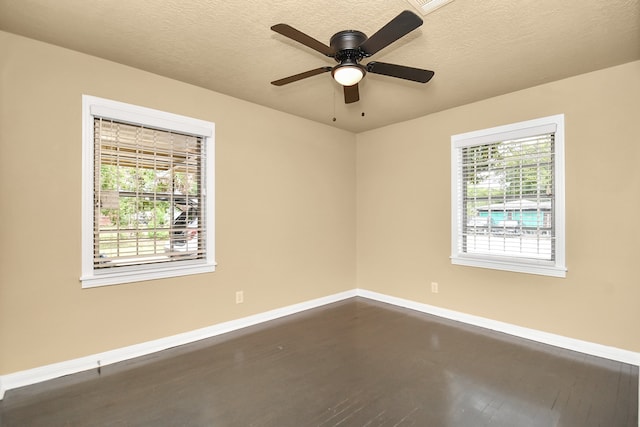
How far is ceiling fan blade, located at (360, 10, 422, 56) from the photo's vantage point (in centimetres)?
160

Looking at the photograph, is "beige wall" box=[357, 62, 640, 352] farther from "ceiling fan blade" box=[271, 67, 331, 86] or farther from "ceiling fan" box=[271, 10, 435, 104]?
"ceiling fan blade" box=[271, 67, 331, 86]

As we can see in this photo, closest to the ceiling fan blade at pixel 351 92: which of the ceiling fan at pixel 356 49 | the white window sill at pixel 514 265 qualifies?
the ceiling fan at pixel 356 49

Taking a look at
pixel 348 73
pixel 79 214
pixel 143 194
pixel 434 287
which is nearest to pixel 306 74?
pixel 348 73

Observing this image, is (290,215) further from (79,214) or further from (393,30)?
(393,30)

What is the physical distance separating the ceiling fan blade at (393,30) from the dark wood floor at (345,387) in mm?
2316

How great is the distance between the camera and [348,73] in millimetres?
2070

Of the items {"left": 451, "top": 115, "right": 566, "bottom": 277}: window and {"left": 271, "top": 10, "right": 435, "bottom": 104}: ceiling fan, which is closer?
{"left": 271, "top": 10, "right": 435, "bottom": 104}: ceiling fan

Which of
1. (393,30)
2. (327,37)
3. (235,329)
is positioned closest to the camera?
(393,30)

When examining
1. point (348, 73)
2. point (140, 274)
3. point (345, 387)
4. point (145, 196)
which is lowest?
point (345, 387)

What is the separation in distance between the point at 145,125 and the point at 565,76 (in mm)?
3977

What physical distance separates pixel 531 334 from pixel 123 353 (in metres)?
3.92

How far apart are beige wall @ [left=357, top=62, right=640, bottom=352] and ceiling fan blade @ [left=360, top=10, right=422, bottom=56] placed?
2274 mm

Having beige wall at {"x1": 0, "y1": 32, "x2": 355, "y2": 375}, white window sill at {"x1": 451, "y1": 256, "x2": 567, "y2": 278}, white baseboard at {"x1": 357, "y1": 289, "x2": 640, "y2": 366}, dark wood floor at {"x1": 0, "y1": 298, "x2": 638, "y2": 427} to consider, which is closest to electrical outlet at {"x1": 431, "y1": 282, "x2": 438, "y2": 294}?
white baseboard at {"x1": 357, "y1": 289, "x2": 640, "y2": 366}

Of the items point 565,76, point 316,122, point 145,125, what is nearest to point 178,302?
point 145,125
